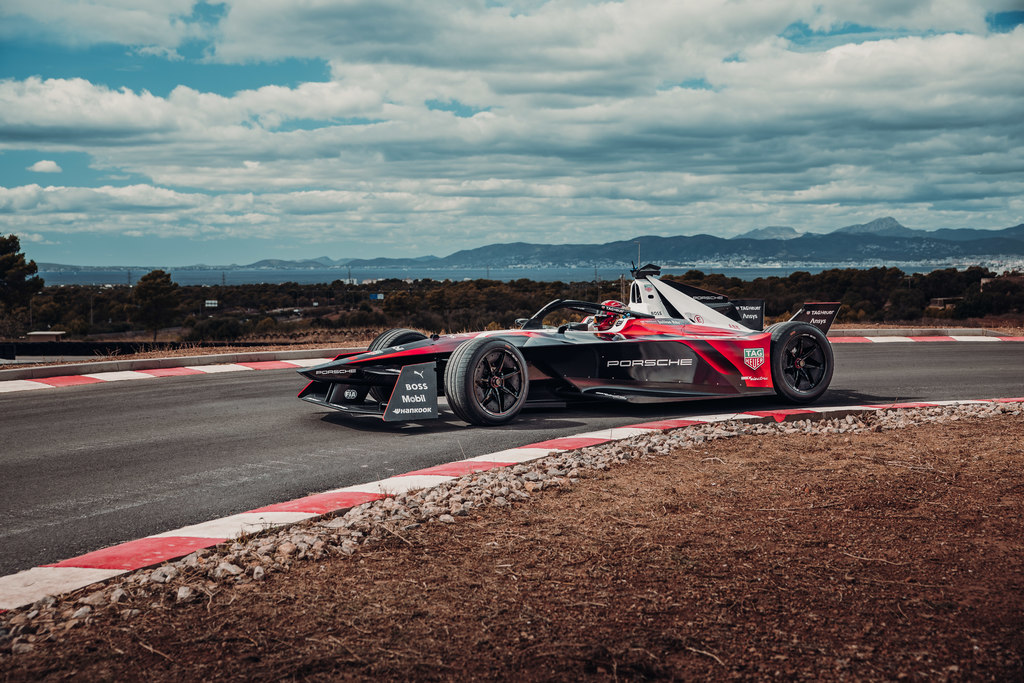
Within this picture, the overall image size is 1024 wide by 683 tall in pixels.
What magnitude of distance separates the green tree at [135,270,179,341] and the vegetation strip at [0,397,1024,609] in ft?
175

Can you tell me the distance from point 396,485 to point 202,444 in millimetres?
2727

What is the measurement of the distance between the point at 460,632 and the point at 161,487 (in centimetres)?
374

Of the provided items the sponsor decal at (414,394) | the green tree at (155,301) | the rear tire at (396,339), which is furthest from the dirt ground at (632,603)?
the green tree at (155,301)

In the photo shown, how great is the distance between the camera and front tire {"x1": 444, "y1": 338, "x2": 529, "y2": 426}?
8.14 m

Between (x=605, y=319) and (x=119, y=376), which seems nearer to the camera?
(x=605, y=319)

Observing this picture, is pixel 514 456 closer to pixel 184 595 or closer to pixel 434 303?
pixel 184 595

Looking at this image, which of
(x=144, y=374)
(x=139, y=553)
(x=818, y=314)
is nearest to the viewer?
(x=139, y=553)

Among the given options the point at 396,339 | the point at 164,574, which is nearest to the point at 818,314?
the point at 396,339

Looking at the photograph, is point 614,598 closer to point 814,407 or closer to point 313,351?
point 814,407

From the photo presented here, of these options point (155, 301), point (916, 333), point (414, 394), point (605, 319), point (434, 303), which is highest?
point (155, 301)

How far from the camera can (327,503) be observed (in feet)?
18.0

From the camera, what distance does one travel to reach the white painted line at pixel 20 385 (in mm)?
11586

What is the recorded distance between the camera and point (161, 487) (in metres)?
6.18

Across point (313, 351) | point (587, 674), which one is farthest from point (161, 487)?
point (313, 351)
